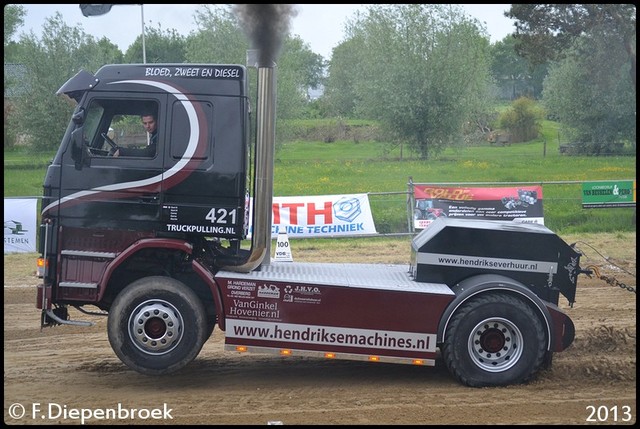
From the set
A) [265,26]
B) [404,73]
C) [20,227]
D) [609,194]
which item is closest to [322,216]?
[20,227]

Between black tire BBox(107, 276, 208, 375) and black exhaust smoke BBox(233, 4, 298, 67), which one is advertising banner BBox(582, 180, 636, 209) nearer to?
black exhaust smoke BBox(233, 4, 298, 67)

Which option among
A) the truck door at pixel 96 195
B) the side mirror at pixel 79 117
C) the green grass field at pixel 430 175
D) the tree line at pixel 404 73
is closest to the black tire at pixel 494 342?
the truck door at pixel 96 195

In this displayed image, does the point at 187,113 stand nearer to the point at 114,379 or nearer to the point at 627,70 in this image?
the point at 114,379

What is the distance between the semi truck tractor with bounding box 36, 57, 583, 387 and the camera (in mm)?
7508

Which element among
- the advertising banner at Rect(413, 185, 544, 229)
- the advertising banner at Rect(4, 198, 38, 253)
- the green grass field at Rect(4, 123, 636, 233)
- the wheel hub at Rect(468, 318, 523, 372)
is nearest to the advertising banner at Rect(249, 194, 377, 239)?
the green grass field at Rect(4, 123, 636, 233)

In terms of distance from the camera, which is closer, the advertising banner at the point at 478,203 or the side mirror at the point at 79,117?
the side mirror at the point at 79,117

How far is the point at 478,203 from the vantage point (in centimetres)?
1761

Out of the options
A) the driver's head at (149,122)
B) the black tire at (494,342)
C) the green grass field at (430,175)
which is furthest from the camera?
the green grass field at (430,175)

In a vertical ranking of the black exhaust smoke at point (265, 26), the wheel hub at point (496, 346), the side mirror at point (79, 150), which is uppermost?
the black exhaust smoke at point (265, 26)

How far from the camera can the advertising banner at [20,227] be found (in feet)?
55.2

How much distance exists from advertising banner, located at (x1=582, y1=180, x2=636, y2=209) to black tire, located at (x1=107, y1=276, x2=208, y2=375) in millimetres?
14187

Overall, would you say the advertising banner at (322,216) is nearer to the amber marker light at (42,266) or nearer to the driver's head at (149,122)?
the driver's head at (149,122)

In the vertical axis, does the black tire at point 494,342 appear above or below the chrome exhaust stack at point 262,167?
below

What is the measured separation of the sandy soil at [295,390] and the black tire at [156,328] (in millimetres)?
312
